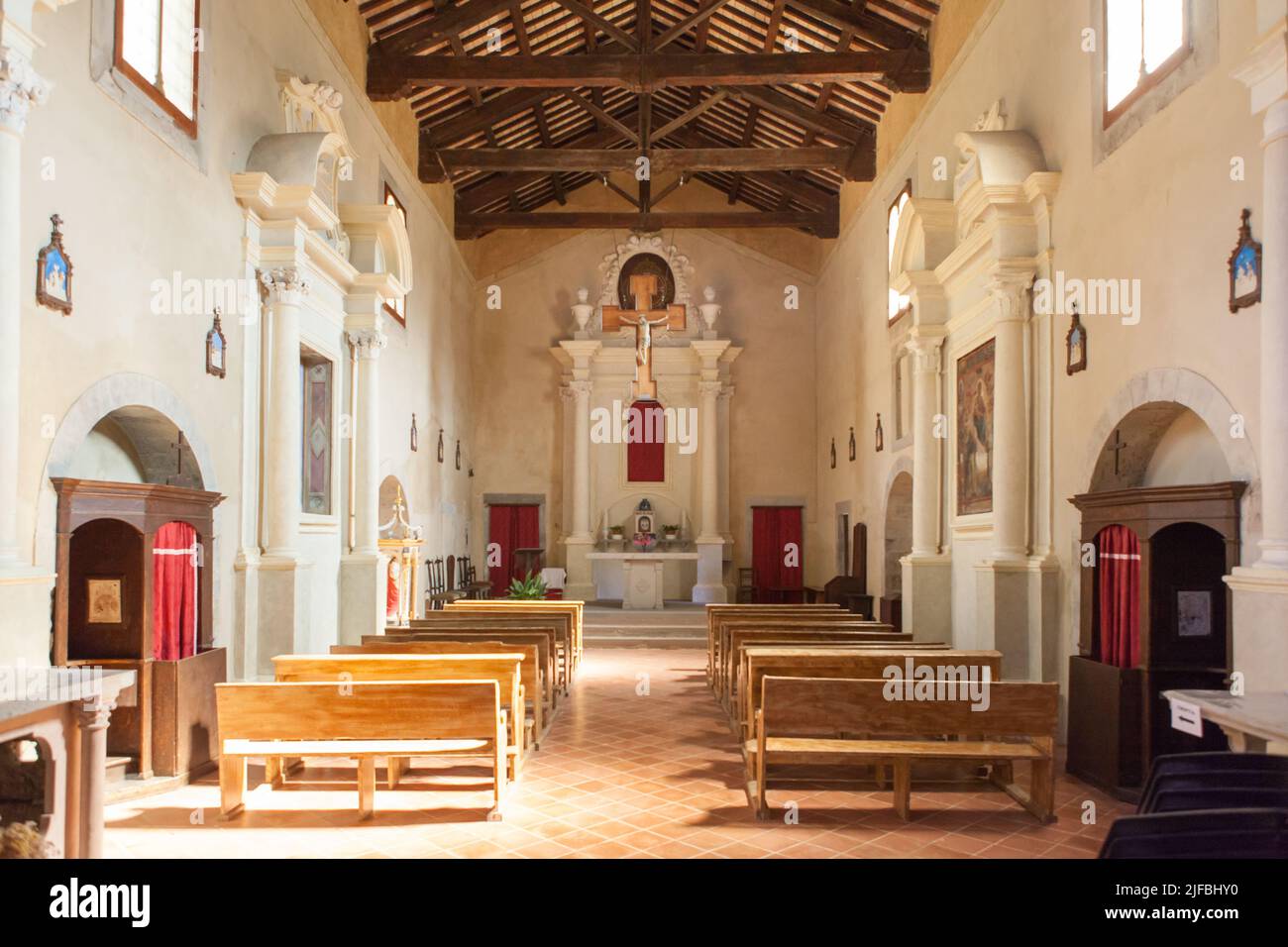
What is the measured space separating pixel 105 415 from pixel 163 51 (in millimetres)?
2650

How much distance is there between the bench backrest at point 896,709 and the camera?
5.40m

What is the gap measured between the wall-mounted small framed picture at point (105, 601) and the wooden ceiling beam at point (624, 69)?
7.72 m

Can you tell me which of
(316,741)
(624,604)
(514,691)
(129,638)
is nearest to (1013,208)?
(514,691)

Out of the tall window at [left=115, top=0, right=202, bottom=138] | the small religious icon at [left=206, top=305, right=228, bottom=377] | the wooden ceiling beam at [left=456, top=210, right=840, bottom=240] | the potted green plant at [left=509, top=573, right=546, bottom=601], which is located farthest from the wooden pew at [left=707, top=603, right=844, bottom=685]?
the wooden ceiling beam at [left=456, top=210, right=840, bottom=240]

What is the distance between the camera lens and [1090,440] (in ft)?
24.0

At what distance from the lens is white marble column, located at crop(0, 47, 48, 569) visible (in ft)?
15.9

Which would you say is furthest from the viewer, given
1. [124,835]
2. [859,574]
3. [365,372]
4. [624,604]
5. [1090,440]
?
[624,604]

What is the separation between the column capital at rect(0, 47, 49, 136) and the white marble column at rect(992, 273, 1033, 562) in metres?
6.95

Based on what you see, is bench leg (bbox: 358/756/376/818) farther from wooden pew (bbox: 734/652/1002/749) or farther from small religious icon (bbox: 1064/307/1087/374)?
small religious icon (bbox: 1064/307/1087/374)

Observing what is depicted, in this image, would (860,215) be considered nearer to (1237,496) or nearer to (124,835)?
(1237,496)

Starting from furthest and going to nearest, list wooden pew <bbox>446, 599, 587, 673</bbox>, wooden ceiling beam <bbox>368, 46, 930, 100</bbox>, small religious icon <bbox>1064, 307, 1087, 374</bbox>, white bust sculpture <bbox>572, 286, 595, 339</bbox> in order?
white bust sculpture <bbox>572, 286, 595, 339</bbox> → wooden ceiling beam <bbox>368, 46, 930, 100</bbox> → wooden pew <bbox>446, 599, 587, 673</bbox> → small religious icon <bbox>1064, 307, 1087, 374</bbox>

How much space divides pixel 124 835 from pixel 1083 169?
764cm

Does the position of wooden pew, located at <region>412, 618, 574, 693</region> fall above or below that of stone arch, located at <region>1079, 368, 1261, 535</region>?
below

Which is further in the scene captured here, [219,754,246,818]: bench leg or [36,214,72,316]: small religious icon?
[36,214,72,316]: small religious icon
